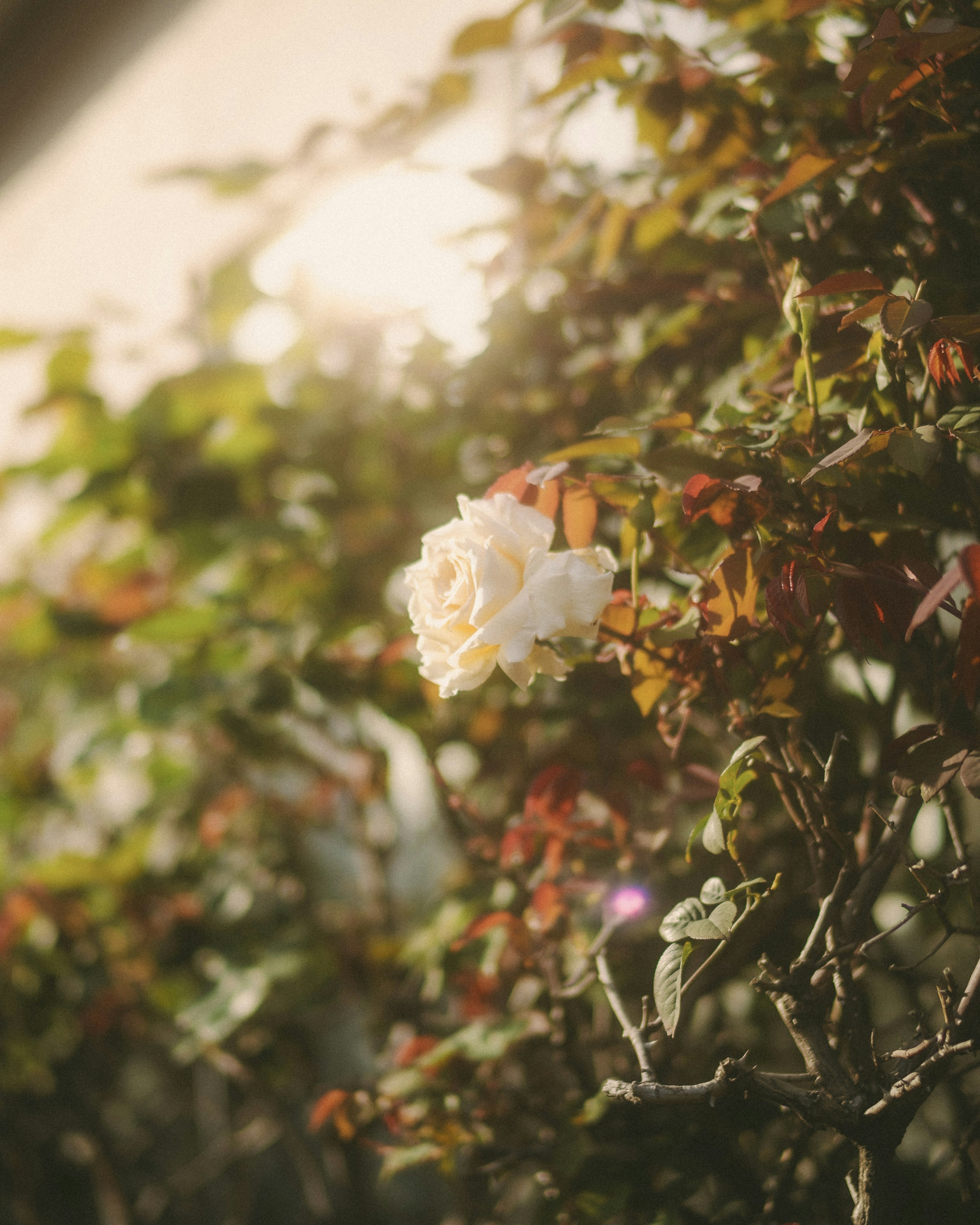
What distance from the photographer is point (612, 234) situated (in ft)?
2.95

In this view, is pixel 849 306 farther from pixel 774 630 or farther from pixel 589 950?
pixel 589 950

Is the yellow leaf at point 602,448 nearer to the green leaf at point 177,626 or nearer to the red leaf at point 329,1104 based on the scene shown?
the green leaf at point 177,626

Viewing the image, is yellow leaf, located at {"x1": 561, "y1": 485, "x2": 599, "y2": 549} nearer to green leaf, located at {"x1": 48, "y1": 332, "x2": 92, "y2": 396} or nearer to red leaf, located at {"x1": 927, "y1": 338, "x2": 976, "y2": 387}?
red leaf, located at {"x1": 927, "y1": 338, "x2": 976, "y2": 387}

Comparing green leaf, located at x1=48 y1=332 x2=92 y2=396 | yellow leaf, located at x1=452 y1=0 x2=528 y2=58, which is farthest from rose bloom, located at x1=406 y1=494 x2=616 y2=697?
green leaf, located at x1=48 y1=332 x2=92 y2=396

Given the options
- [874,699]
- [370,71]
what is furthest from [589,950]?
[370,71]

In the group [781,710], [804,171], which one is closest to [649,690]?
[781,710]

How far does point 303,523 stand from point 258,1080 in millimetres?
918

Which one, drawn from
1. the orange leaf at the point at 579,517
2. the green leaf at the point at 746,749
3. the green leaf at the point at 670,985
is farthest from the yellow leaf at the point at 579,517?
the green leaf at the point at 670,985

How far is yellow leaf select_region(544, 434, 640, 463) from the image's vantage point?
2.18ft

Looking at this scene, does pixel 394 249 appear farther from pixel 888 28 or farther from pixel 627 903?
pixel 627 903

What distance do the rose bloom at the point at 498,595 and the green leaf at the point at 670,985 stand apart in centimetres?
22

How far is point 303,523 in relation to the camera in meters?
1.32

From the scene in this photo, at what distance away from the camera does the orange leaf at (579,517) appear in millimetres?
666

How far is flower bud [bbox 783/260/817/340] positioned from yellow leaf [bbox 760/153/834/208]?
93 millimetres
